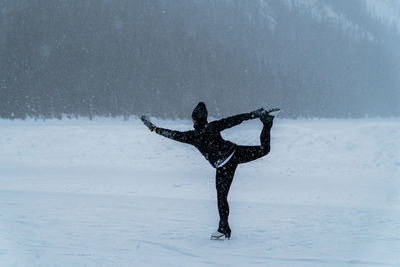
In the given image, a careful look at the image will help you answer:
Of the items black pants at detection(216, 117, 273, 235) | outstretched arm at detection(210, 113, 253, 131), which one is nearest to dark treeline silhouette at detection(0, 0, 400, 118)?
black pants at detection(216, 117, 273, 235)

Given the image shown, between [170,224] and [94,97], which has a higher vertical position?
[94,97]

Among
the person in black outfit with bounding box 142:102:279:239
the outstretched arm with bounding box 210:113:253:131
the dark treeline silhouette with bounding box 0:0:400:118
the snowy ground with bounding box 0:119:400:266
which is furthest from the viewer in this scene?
the dark treeline silhouette with bounding box 0:0:400:118

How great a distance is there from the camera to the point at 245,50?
8250cm

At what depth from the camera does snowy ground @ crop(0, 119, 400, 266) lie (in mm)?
4988

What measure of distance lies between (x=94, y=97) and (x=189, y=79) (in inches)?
605

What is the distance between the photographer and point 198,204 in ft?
28.6

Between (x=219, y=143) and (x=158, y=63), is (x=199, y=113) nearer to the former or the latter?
(x=219, y=143)

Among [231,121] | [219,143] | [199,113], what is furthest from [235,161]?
[199,113]

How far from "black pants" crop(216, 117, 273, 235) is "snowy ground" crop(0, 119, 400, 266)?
0.39 m

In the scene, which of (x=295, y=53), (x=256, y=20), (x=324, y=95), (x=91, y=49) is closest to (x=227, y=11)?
(x=256, y=20)

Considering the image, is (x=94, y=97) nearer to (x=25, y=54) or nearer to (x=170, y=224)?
(x=25, y=54)

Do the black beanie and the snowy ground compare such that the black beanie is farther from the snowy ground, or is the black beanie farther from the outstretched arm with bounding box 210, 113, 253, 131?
the snowy ground

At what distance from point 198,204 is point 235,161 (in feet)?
11.0

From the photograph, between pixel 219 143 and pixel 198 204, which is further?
pixel 198 204
